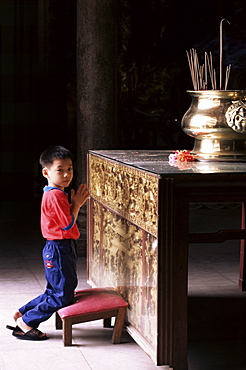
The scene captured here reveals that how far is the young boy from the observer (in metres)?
4.34

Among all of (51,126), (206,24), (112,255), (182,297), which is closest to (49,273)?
(112,255)

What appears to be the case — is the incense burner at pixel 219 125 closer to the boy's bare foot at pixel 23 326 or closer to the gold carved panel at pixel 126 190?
the gold carved panel at pixel 126 190

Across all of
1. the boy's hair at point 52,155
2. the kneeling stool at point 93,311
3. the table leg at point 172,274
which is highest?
the boy's hair at point 52,155

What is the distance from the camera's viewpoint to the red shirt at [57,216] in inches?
170

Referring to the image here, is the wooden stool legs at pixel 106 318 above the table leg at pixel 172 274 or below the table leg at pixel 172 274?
below

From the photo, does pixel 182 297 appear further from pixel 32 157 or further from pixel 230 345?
pixel 32 157

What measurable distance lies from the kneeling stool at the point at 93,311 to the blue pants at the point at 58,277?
68 mm

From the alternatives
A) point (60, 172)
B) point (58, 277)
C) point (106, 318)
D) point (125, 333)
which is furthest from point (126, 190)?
point (125, 333)

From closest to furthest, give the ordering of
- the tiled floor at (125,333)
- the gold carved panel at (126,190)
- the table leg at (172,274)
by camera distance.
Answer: the table leg at (172,274)
the gold carved panel at (126,190)
the tiled floor at (125,333)

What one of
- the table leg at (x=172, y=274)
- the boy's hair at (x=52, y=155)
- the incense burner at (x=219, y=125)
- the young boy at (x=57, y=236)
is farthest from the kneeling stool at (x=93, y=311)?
the incense burner at (x=219, y=125)

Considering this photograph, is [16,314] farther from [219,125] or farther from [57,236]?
[219,125]

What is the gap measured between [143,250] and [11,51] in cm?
736

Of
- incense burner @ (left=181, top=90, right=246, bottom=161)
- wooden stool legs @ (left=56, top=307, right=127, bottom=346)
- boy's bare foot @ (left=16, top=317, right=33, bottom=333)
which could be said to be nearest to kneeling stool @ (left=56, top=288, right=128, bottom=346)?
wooden stool legs @ (left=56, top=307, right=127, bottom=346)

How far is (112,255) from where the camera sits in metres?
4.75
